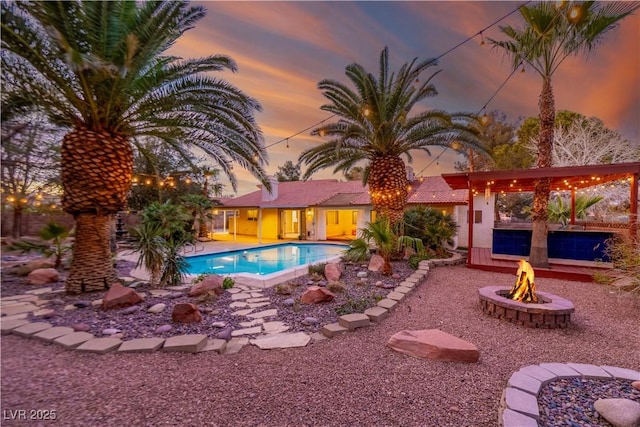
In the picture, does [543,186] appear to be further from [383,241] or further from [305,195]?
[305,195]

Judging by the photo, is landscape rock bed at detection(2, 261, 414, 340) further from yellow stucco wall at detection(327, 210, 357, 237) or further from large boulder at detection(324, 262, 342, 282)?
yellow stucco wall at detection(327, 210, 357, 237)

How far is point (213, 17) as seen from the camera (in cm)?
573

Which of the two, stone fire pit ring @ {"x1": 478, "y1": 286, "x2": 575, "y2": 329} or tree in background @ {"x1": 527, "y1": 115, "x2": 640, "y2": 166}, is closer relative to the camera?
stone fire pit ring @ {"x1": 478, "y1": 286, "x2": 575, "y2": 329}

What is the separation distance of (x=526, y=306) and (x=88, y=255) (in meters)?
8.45

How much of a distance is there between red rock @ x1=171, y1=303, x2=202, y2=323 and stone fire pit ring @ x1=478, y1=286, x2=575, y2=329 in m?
5.37

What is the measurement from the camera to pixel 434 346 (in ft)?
11.8

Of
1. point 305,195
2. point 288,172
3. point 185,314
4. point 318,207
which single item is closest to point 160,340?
point 185,314

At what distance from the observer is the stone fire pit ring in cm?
469

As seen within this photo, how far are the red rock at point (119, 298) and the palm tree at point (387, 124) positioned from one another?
702 centimetres

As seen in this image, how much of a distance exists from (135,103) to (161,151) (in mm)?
12247

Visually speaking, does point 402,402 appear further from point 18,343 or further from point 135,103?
point 135,103

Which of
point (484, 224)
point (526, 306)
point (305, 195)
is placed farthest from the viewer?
point (305, 195)

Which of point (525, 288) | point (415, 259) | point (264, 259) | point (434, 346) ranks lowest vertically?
point (264, 259)

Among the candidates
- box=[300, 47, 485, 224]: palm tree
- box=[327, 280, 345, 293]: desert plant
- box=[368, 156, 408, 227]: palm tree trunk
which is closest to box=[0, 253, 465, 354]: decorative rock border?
box=[327, 280, 345, 293]: desert plant
